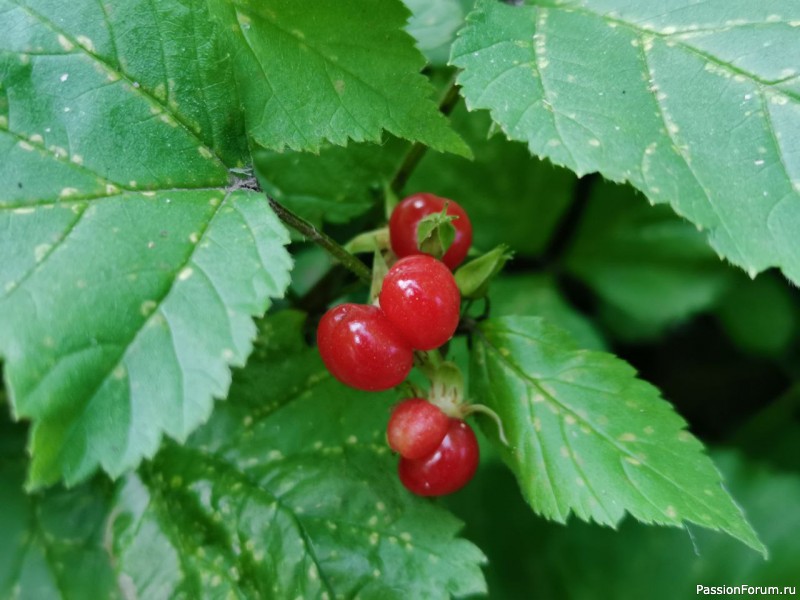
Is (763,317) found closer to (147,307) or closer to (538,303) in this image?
(538,303)

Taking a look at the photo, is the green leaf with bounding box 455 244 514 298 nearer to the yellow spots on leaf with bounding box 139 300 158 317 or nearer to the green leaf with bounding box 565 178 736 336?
the yellow spots on leaf with bounding box 139 300 158 317

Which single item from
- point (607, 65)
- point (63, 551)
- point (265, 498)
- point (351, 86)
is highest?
point (607, 65)

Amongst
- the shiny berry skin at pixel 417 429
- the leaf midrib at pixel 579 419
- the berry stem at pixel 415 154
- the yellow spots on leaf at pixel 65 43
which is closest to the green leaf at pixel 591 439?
the leaf midrib at pixel 579 419

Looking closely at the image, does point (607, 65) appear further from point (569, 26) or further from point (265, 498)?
point (265, 498)

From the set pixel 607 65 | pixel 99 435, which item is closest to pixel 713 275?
pixel 607 65

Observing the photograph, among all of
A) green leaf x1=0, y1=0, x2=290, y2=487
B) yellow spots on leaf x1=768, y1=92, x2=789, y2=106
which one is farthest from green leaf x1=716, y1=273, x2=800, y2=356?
green leaf x1=0, y1=0, x2=290, y2=487

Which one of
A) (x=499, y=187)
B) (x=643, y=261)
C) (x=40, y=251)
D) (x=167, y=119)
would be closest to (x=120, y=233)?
(x=40, y=251)

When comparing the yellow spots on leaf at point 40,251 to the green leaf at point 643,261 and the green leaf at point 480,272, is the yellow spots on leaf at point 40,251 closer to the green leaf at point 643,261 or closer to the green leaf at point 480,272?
the green leaf at point 480,272
